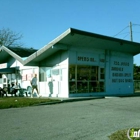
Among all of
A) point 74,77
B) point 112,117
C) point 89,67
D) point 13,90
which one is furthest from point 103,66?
point 112,117

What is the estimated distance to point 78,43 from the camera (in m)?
19.4

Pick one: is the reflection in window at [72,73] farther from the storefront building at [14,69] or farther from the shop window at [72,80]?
the storefront building at [14,69]

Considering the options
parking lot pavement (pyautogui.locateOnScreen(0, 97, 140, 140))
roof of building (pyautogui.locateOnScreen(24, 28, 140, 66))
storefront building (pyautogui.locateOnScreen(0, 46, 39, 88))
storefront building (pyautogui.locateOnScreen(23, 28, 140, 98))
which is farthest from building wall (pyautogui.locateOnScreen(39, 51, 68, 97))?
parking lot pavement (pyautogui.locateOnScreen(0, 97, 140, 140))

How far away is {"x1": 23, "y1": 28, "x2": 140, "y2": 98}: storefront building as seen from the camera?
19.3 m

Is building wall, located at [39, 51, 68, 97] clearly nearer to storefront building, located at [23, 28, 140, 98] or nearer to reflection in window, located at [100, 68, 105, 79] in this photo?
storefront building, located at [23, 28, 140, 98]

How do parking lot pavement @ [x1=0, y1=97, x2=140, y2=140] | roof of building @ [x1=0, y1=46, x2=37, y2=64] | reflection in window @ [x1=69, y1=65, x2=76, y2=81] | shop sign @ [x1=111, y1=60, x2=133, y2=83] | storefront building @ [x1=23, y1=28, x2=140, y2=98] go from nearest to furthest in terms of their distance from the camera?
parking lot pavement @ [x1=0, y1=97, x2=140, y2=140] → storefront building @ [x1=23, y1=28, x2=140, y2=98] → reflection in window @ [x1=69, y1=65, x2=76, y2=81] → shop sign @ [x1=111, y1=60, x2=133, y2=83] → roof of building @ [x1=0, y1=46, x2=37, y2=64]

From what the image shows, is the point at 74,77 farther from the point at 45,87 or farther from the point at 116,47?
the point at 116,47

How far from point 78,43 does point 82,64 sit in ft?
5.83

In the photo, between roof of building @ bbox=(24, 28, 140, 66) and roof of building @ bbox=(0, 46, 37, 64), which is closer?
roof of building @ bbox=(24, 28, 140, 66)

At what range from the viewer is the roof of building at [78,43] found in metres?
17.8

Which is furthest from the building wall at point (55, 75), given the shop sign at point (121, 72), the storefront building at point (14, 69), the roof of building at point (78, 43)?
the shop sign at point (121, 72)

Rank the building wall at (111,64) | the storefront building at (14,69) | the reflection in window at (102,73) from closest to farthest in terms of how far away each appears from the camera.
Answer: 1. the building wall at (111,64)
2. the reflection in window at (102,73)
3. the storefront building at (14,69)

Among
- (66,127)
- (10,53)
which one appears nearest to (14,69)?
(10,53)

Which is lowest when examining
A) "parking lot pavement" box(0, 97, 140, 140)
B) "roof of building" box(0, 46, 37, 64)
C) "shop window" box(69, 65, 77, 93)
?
"parking lot pavement" box(0, 97, 140, 140)
